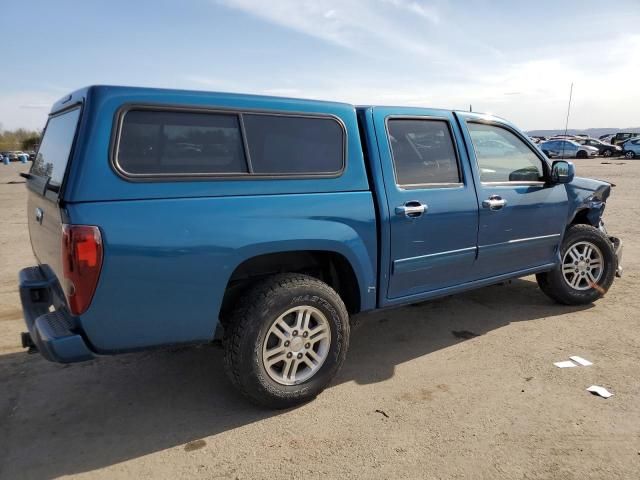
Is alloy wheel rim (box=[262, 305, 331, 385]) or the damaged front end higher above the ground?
the damaged front end

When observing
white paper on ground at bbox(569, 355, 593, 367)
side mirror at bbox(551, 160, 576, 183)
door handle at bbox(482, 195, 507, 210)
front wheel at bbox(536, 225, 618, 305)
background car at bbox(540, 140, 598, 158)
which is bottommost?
background car at bbox(540, 140, 598, 158)

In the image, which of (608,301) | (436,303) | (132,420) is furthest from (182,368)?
(608,301)

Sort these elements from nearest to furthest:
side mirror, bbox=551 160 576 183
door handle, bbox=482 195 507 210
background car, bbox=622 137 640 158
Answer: door handle, bbox=482 195 507 210 → side mirror, bbox=551 160 576 183 → background car, bbox=622 137 640 158

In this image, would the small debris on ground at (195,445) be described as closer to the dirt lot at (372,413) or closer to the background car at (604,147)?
the dirt lot at (372,413)

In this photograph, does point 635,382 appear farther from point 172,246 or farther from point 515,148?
point 172,246

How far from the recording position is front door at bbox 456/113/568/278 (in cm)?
398

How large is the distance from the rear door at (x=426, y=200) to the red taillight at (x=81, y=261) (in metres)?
1.88

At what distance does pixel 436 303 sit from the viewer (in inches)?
200

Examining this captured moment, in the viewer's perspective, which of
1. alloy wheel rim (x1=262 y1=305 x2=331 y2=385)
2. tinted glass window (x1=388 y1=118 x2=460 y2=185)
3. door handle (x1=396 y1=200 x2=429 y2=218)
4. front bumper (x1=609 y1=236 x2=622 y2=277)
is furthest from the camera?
front bumper (x1=609 y1=236 x2=622 y2=277)

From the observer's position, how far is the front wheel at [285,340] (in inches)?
113

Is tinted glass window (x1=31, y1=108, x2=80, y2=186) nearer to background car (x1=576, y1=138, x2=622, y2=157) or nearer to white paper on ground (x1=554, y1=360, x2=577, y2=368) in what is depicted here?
white paper on ground (x1=554, y1=360, x2=577, y2=368)

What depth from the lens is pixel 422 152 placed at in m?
3.71

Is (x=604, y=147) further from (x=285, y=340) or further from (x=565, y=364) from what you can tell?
(x=285, y=340)

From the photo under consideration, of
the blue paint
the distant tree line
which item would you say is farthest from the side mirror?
the distant tree line
